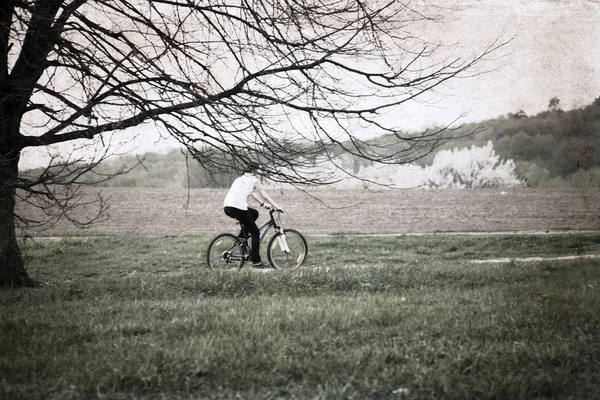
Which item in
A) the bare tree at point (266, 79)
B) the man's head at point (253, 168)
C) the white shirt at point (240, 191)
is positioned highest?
the bare tree at point (266, 79)

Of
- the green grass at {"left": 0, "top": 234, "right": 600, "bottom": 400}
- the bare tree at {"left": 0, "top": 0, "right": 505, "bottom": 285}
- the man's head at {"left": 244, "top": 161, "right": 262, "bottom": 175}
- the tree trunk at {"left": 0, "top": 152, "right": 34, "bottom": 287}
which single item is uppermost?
the bare tree at {"left": 0, "top": 0, "right": 505, "bottom": 285}

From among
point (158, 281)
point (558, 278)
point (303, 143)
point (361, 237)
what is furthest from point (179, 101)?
point (361, 237)

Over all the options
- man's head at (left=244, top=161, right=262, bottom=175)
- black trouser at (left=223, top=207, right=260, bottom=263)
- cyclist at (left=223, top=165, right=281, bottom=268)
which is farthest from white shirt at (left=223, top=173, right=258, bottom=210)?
man's head at (left=244, top=161, right=262, bottom=175)

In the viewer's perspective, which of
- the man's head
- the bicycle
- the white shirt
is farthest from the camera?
the bicycle

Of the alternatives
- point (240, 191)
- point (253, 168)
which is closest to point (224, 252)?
point (240, 191)

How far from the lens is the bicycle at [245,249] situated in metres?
12.0

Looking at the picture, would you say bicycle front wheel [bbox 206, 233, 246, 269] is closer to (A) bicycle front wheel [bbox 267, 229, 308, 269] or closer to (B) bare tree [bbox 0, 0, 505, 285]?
(A) bicycle front wheel [bbox 267, 229, 308, 269]

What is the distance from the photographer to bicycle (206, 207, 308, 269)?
12.0 metres

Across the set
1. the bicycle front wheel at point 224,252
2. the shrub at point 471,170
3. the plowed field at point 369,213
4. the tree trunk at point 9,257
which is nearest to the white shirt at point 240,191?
the bicycle front wheel at point 224,252

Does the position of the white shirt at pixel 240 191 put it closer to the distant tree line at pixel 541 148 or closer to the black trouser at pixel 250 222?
the black trouser at pixel 250 222

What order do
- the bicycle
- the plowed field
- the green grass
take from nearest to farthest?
the green grass < the bicycle < the plowed field

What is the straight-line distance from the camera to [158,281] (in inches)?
357

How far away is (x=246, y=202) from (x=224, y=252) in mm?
1277

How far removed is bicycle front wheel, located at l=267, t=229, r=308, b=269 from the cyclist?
491 mm
